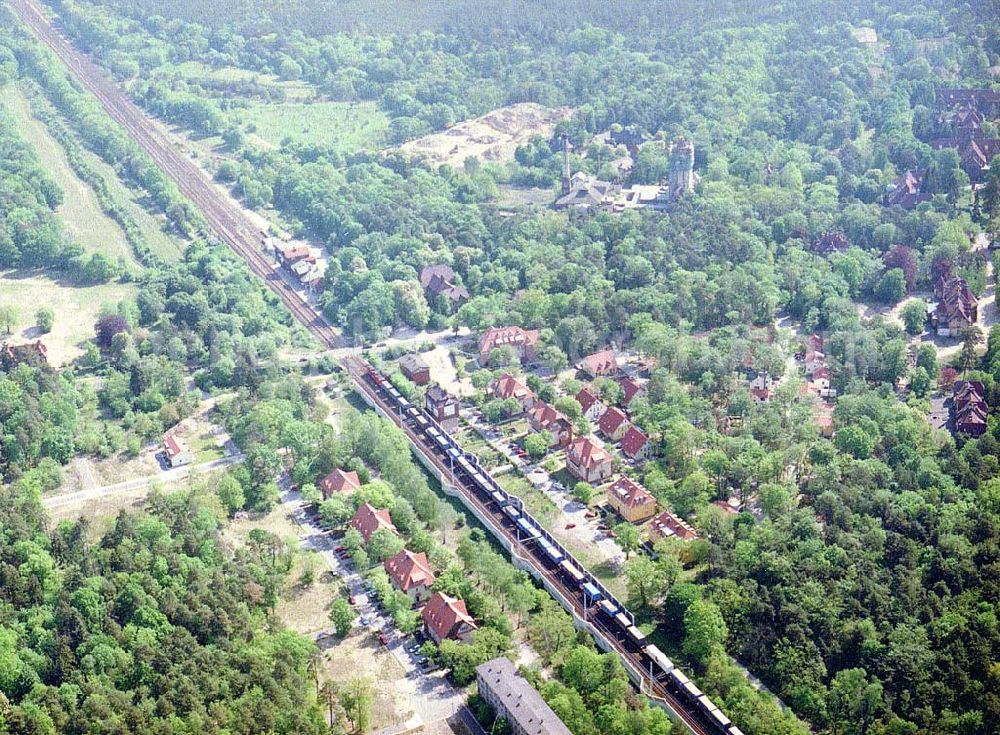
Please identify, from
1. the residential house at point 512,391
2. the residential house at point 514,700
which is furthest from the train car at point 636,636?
the residential house at point 512,391

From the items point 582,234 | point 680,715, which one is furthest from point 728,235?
point 680,715

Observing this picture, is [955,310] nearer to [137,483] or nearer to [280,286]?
[280,286]

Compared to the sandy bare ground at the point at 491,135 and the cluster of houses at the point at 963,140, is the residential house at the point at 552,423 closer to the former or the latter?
the cluster of houses at the point at 963,140

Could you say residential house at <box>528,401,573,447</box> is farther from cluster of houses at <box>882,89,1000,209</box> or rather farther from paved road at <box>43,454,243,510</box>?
cluster of houses at <box>882,89,1000,209</box>

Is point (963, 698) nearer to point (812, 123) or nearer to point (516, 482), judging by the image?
point (516, 482)

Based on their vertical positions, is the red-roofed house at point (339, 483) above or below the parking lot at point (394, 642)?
above
